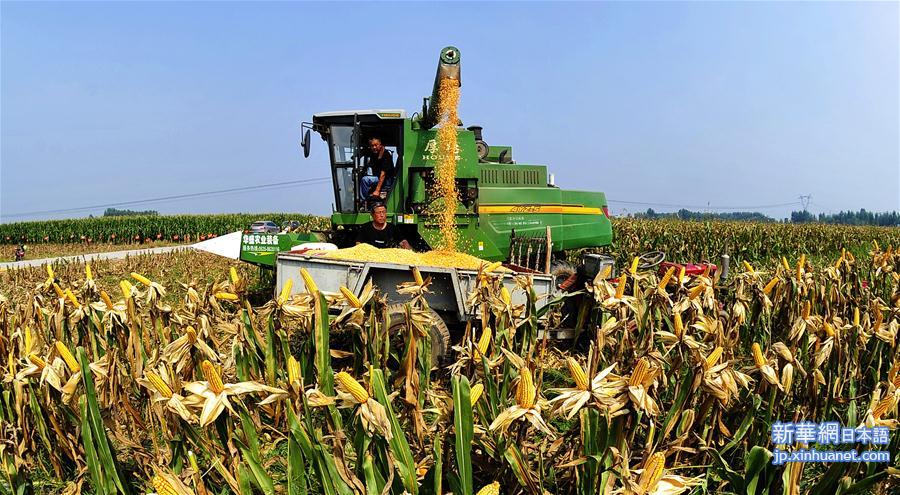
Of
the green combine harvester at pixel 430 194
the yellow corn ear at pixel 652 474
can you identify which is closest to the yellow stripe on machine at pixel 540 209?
the green combine harvester at pixel 430 194

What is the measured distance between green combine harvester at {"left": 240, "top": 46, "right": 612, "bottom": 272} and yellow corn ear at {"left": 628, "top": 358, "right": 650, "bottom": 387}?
4388 mm

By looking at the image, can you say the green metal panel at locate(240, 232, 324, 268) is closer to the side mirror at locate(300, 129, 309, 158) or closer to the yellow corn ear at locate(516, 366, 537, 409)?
the side mirror at locate(300, 129, 309, 158)

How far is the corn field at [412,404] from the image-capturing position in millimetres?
1755

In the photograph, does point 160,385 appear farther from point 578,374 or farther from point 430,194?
point 430,194

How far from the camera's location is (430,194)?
638 centimetres

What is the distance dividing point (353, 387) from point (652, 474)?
974 mm

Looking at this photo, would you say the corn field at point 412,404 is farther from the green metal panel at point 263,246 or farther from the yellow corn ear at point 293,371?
A: the green metal panel at point 263,246

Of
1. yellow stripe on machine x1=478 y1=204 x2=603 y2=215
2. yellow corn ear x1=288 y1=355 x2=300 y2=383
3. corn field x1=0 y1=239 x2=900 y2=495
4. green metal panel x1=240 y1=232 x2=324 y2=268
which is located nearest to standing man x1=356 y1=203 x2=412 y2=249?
green metal panel x1=240 y1=232 x2=324 y2=268

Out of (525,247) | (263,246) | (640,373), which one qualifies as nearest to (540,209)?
(525,247)

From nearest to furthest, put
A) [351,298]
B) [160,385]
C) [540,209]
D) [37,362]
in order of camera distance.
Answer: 1. [160,385]
2. [37,362]
3. [351,298]
4. [540,209]

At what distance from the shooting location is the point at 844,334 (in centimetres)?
328

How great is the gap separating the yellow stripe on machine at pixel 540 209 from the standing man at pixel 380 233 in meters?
1.14

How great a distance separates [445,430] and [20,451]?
7.66ft

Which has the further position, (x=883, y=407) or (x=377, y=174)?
(x=377, y=174)
